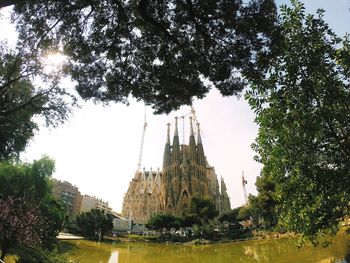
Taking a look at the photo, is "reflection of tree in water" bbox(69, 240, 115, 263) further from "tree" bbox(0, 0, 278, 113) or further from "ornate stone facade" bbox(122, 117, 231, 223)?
"ornate stone facade" bbox(122, 117, 231, 223)

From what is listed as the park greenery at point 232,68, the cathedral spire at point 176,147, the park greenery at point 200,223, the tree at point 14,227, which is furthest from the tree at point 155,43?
the cathedral spire at point 176,147

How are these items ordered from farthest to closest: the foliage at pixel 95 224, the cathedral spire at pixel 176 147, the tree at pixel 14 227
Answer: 1. the cathedral spire at pixel 176 147
2. the foliage at pixel 95 224
3. the tree at pixel 14 227

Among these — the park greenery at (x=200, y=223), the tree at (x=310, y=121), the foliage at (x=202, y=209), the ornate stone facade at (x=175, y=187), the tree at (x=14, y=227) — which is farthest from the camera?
the ornate stone facade at (x=175, y=187)

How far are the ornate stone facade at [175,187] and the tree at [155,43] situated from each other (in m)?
75.9

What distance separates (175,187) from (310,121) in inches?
3275

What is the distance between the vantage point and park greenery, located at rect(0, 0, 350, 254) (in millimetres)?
8820

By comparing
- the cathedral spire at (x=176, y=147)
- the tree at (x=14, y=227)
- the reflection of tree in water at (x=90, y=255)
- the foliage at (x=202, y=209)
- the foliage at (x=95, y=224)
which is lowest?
the reflection of tree in water at (x=90, y=255)

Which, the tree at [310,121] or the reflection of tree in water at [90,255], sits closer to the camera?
the tree at [310,121]

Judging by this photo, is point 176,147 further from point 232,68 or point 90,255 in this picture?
point 232,68

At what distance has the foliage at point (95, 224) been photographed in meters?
58.0

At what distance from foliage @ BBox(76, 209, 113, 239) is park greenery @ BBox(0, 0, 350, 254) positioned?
49399mm

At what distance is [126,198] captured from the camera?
107 meters

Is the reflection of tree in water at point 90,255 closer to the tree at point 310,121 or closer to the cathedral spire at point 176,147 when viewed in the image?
the tree at point 310,121

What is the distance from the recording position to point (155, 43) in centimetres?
1070
